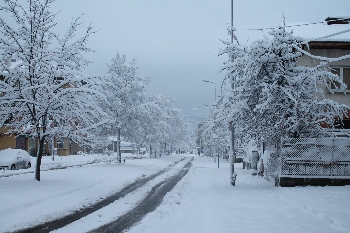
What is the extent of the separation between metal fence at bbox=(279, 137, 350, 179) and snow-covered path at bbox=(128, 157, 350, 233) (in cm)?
80

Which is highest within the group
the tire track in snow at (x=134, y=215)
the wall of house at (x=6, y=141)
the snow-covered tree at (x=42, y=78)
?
the snow-covered tree at (x=42, y=78)

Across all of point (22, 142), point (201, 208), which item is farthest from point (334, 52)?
point (22, 142)

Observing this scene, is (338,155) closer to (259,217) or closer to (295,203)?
(295,203)

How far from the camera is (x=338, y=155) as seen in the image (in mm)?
14586

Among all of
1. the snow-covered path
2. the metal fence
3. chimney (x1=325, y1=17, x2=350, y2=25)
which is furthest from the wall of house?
the metal fence

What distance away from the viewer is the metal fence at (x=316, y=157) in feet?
47.5

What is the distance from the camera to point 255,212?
30.8ft

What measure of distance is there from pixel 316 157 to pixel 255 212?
6.48 m

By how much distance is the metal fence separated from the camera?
14.5 metres

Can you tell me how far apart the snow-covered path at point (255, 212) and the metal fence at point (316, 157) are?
0.80 metres

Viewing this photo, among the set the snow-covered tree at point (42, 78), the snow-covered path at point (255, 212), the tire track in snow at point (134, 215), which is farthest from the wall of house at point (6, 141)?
the snow-covered path at point (255, 212)

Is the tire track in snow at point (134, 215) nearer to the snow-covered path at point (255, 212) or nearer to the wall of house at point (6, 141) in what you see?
the snow-covered path at point (255, 212)

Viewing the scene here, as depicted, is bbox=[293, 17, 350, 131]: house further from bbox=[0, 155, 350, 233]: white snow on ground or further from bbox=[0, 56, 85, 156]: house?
bbox=[0, 56, 85, 156]: house

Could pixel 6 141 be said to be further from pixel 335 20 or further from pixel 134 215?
pixel 134 215
